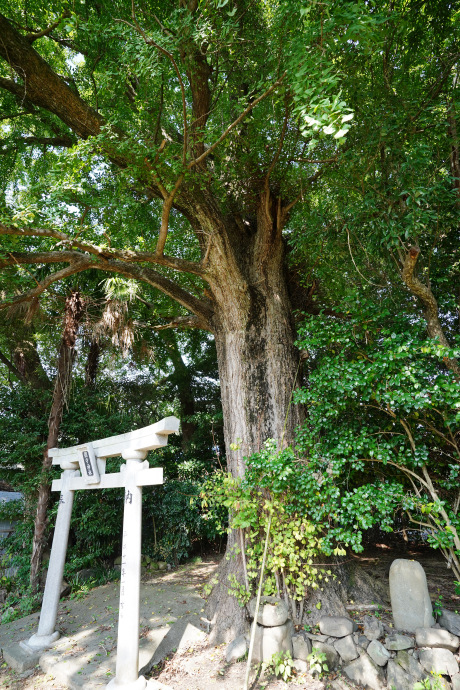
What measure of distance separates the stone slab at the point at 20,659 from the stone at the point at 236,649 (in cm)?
219

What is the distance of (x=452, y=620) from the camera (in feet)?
11.5

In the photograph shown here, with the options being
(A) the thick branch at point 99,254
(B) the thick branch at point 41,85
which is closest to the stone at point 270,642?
(A) the thick branch at point 99,254

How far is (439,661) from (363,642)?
0.64 metres

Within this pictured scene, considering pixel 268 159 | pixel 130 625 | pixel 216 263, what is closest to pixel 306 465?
pixel 130 625

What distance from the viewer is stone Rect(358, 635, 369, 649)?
3.53 meters

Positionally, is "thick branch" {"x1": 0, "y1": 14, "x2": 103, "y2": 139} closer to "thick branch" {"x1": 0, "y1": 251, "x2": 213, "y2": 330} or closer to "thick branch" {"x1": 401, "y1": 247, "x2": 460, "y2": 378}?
"thick branch" {"x1": 0, "y1": 251, "x2": 213, "y2": 330}

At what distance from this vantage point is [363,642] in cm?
356

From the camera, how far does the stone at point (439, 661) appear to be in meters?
3.17

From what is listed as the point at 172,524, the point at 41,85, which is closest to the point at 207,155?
the point at 41,85

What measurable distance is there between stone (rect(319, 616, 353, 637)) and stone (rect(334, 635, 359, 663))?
0.05 meters

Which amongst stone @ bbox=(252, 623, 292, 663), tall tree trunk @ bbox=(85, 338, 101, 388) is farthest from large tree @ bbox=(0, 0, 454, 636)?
tall tree trunk @ bbox=(85, 338, 101, 388)

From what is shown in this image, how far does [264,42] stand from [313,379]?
164 inches

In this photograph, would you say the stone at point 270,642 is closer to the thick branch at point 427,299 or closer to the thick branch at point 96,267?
the thick branch at point 427,299

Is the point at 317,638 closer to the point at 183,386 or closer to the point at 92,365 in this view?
the point at 92,365
